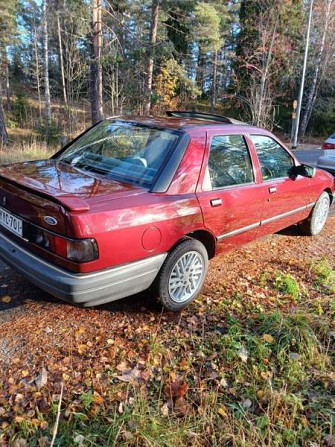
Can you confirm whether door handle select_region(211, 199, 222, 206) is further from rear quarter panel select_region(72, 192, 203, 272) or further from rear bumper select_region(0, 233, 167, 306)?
rear bumper select_region(0, 233, 167, 306)

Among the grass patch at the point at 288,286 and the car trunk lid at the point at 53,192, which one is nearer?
the car trunk lid at the point at 53,192

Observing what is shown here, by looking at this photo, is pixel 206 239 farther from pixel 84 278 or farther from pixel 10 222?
pixel 10 222

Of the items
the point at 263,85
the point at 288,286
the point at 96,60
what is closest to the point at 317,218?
the point at 288,286

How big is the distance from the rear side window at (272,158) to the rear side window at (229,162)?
0.87 feet

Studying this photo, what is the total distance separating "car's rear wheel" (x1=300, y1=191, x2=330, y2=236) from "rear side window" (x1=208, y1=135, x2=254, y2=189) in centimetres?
194

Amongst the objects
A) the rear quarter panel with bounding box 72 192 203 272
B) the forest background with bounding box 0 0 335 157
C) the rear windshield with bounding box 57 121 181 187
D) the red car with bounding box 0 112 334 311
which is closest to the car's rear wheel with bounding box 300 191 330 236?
the red car with bounding box 0 112 334 311

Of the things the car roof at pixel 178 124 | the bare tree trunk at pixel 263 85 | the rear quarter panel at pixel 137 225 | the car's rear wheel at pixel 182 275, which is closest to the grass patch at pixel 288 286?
the car's rear wheel at pixel 182 275

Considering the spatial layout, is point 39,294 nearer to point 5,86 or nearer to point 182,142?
point 182,142

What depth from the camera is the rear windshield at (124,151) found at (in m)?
3.17

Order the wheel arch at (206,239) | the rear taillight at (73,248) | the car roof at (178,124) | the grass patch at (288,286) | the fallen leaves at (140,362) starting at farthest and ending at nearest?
the grass patch at (288,286)
the car roof at (178,124)
the wheel arch at (206,239)
the rear taillight at (73,248)
the fallen leaves at (140,362)

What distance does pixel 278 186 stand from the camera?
14.1 ft

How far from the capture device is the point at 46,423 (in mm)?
2137

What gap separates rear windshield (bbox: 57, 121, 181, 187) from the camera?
3.17 m

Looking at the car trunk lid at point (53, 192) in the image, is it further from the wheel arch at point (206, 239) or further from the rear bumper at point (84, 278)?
the wheel arch at point (206, 239)
